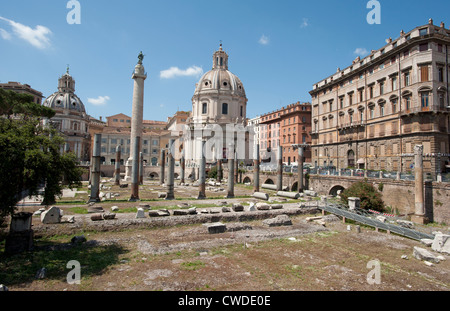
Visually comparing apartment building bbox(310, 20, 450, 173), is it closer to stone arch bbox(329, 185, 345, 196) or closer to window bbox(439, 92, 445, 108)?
window bbox(439, 92, 445, 108)

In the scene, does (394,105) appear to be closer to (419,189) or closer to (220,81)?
(419,189)

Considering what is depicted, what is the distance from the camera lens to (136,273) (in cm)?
729

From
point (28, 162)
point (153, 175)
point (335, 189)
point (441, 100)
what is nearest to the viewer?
point (28, 162)

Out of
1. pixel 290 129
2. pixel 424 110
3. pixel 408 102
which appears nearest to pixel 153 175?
pixel 290 129

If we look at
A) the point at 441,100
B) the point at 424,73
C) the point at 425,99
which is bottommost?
the point at 441,100

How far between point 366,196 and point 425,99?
1542 centimetres

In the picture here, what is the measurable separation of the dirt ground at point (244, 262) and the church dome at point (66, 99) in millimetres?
62661

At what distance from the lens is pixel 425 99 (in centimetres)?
2570

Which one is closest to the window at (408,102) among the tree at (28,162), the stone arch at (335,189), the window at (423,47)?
Answer: the window at (423,47)

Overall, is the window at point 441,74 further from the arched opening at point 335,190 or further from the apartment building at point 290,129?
the apartment building at point 290,129

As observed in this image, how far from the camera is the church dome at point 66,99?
6222 centimetres

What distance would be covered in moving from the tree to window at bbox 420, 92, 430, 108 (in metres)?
30.3

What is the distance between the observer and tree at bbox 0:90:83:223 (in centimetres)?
728

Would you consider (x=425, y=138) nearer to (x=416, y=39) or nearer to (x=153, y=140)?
(x=416, y=39)
